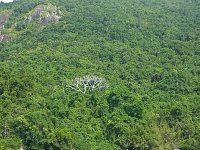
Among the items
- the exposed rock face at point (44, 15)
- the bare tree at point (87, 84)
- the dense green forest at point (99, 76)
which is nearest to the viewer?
the dense green forest at point (99, 76)

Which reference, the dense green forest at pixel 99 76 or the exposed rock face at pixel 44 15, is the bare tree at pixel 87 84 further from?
the exposed rock face at pixel 44 15

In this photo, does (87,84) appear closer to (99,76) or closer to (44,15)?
(99,76)

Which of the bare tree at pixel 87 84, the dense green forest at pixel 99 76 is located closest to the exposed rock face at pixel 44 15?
the dense green forest at pixel 99 76

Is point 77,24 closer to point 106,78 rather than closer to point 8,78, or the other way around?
point 106,78

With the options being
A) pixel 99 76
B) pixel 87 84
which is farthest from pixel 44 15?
pixel 87 84

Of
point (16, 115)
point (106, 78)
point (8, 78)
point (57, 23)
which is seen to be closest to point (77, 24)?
point (57, 23)

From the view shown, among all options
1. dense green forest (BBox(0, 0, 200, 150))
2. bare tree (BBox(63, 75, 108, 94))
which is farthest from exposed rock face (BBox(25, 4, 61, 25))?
bare tree (BBox(63, 75, 108, 94))

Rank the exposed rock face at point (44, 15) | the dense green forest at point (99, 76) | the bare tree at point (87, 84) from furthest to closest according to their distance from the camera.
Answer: the exposed rock face at point (44, 15), the bare tree at point (87, 84), the dense green forest at point (99, 76)
